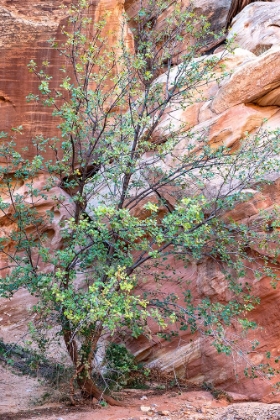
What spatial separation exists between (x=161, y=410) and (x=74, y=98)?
483cm

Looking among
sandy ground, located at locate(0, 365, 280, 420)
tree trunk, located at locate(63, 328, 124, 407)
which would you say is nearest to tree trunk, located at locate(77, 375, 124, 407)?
tree trunk, located at locate(63, 328, 124, 407)

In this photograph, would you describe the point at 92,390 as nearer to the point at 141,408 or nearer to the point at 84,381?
the point at 84,381

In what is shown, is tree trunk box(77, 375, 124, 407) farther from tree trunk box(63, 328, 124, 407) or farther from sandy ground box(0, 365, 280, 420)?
sandy ground box(0, 365, 280, 420)

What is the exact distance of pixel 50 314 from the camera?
7.02 m

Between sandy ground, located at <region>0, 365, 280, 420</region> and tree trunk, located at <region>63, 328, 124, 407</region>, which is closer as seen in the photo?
sandy ground, located at <region>0, 365, 280, 420</region>

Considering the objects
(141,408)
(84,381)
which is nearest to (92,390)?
(84,381)

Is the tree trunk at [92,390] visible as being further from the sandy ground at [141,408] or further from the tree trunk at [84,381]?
the sandy ground at [141,408]

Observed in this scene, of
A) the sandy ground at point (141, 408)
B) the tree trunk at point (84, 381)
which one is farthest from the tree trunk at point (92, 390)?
the sandy ground at point (141, 408)

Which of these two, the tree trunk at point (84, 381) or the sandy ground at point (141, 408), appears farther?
the tree trunk at point (84, 381)

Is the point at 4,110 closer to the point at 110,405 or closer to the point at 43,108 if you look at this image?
the point at 43,108

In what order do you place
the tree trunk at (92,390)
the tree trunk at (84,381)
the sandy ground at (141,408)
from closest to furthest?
the sandy ground at (141,408)
the tree trunk at (84,381)
the tree trunk at (92,390)

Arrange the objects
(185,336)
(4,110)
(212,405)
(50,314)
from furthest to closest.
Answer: (4,110) → (185,336) → (212,405) → (50,314)

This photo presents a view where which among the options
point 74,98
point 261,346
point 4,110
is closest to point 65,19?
point 4,110

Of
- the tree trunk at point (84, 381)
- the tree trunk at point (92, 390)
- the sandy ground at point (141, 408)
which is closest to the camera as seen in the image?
the sandy ground at point (141, 408)
